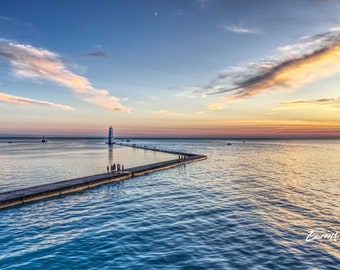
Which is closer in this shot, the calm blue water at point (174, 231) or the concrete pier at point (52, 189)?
the calm blue water at point (174, 231)

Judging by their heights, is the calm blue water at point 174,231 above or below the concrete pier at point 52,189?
below

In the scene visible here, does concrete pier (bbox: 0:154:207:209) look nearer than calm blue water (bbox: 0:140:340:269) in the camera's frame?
No

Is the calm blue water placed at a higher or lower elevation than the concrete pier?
lower

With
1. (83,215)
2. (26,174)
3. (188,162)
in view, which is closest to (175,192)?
(83,215)

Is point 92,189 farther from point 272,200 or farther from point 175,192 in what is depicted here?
point 272,200

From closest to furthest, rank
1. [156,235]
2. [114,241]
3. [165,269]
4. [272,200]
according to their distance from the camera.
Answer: [165,269] < [114,241] < [156,235] < [272,200]

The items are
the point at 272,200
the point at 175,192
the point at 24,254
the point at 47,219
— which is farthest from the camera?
the point at 175,192

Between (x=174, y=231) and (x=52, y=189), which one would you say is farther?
(x=52, y=189)

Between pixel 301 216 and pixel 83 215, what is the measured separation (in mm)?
16567

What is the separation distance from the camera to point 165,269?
41.7 feet

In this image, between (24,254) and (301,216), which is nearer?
(24,254)

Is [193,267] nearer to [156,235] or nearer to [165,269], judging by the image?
[165,269]

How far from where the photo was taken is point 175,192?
3120 centimetres

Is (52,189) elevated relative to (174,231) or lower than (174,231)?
elevated
